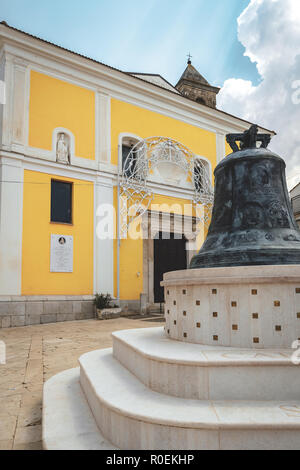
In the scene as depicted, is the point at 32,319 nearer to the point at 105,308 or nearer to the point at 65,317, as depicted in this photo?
the point at 65,317

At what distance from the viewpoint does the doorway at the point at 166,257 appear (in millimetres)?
14016

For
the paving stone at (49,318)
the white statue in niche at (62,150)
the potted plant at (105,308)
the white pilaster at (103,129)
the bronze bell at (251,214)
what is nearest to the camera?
the bronze bell at (251,214)

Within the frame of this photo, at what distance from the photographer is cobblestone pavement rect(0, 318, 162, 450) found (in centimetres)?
268

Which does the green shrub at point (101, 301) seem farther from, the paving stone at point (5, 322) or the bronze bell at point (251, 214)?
the bronze bell at point (251, 214)

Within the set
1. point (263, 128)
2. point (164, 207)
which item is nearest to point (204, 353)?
point (164, 207)

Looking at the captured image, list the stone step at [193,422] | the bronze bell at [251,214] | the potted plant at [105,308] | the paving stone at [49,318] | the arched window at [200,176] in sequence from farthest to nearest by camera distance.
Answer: the arched window at [200,176] → the potted plant at [105,308] → the paving stone at [49,318] → the bronze bell at [251,214] → the stone step at [193,422]

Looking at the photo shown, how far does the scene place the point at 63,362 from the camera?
5004 mm

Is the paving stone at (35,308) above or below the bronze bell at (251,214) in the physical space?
below

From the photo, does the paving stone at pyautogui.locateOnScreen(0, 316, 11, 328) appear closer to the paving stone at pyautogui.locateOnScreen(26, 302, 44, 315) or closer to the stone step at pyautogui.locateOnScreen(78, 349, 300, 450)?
the paving stone at pyautogui.locateOnScreen(26, 302, 44, 315)

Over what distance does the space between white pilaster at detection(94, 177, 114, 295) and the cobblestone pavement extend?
9.04 ft

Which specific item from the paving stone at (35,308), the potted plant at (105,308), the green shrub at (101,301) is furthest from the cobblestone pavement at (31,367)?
the green shrub at (101,301)

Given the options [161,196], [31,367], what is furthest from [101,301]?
[31,367]

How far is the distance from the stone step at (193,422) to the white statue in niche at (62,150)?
10542mm
